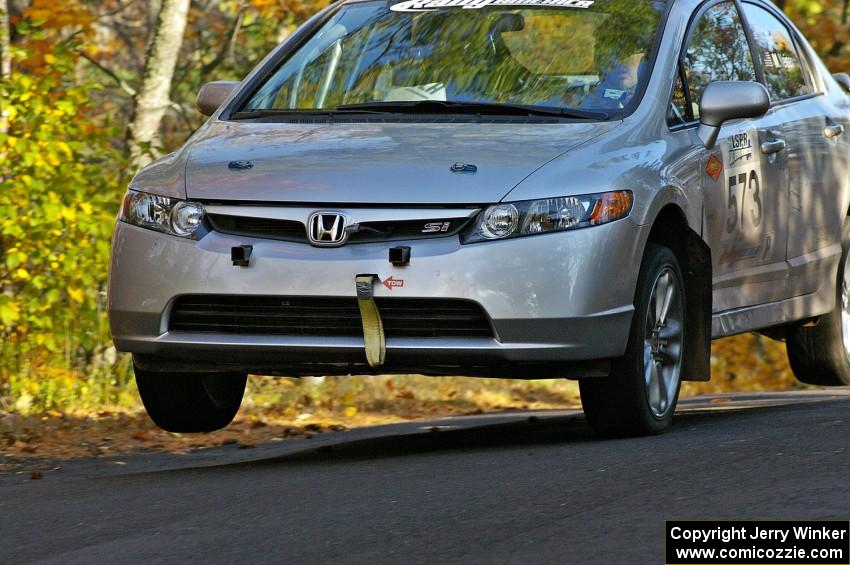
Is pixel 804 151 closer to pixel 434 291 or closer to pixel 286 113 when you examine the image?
pixel 286 113

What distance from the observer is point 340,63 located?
25.7 feet

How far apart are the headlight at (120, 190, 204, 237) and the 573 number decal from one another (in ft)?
8.01

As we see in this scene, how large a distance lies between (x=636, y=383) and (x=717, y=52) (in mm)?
2120

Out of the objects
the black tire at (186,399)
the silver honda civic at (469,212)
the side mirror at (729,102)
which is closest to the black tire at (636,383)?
the silver honda civic at (469,212)

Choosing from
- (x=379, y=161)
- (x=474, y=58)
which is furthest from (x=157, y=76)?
(x=379, y=161)

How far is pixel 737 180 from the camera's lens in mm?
7691

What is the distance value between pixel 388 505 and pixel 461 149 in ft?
5.33

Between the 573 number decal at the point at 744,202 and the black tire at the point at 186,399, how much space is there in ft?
7.67

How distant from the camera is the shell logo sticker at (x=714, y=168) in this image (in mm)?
7391

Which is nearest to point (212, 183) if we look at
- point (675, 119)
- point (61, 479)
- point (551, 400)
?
point (61, 479)

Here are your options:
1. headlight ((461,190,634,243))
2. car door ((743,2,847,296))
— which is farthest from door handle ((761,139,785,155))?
headlight ((461,190,634,243))

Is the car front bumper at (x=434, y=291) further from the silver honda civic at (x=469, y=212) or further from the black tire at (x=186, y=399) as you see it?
the black tire at (x=186, y=399)

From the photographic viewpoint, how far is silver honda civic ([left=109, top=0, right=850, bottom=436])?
20.6 feet

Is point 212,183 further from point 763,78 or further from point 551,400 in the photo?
point 551,400
